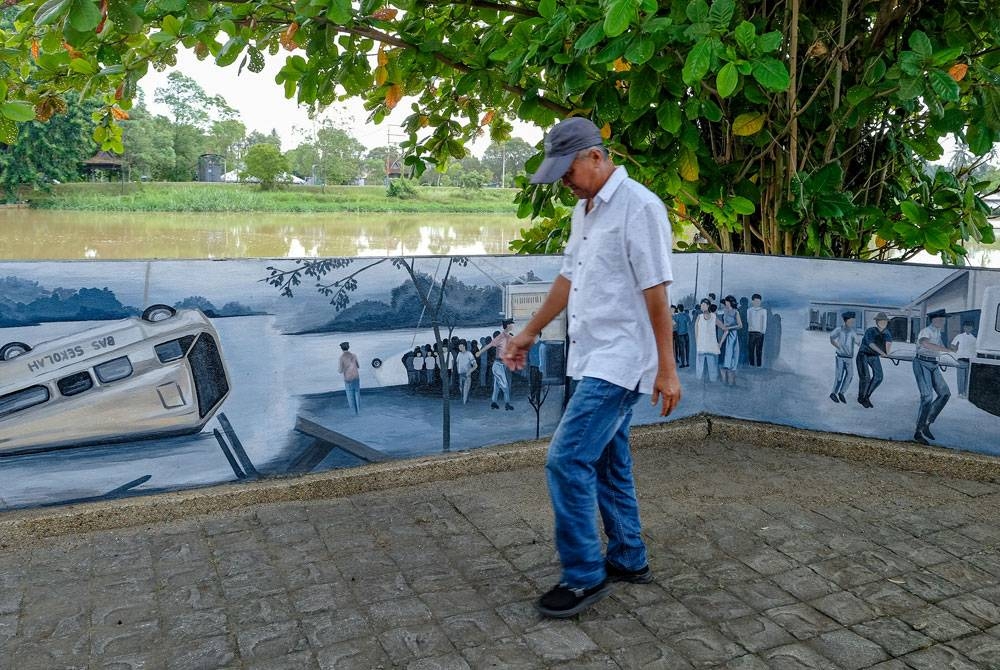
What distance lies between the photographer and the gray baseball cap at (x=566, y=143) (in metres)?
2.64

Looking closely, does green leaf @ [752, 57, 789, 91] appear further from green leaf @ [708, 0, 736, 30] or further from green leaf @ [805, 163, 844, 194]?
green leaf @ [805, 163, 844, 194]

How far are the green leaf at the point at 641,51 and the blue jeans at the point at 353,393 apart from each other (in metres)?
1.80

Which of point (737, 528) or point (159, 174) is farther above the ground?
point (159, 174)

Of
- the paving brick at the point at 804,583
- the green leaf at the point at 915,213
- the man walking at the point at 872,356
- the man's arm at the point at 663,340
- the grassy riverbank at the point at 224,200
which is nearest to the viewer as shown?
the man's arm at the point at 663,340

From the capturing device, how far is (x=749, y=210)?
4477 millimetres

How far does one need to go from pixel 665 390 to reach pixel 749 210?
2187 millimetres

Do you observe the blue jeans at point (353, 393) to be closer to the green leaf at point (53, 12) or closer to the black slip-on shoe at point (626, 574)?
the black slip-on shoe at point (626, 574)

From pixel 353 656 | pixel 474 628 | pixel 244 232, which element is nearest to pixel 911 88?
pixel 474 628

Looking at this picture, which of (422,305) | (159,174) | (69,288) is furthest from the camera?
(159,174)

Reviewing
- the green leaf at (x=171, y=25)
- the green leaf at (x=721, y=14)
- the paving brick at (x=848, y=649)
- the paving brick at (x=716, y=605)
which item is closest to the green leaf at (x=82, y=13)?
the green leaf at (x=171, y=25)

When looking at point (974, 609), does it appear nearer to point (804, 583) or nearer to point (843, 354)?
point (804, 583)

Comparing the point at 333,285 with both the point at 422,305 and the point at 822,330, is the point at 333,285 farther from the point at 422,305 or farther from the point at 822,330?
the point at 822,330

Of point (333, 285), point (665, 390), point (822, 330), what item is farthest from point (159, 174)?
point (665, 390)

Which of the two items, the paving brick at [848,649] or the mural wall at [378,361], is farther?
the mural wall at [378,361]
